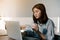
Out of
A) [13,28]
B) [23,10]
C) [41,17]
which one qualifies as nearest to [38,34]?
[41,17]

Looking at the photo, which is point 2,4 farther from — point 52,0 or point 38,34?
point 38,34

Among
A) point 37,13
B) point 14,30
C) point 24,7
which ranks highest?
point 24,7

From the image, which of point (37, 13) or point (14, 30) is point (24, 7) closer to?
point (37, 13)

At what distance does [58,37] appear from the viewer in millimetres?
2057

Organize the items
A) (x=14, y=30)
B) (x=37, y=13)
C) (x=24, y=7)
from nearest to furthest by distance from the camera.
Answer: (x=14, y=30), (x=37, y=13), (x=24, y=7)

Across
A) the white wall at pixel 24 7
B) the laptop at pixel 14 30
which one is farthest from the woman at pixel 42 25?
the white wall at pixel 24 7

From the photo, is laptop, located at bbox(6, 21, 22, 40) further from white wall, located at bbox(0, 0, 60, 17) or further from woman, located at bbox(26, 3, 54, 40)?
white wall, located at bbox(0, 0, 60, 17)

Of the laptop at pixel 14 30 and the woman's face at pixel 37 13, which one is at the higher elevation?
the woman's face at pixel 37 13

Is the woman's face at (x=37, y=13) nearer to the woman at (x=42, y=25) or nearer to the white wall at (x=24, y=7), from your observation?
the woman at (x=42, y=25)

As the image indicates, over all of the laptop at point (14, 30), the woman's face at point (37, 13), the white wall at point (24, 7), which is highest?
the white wall at point (24, 7)

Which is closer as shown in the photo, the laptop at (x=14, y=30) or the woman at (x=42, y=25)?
the laptop at (x=14, y=30)

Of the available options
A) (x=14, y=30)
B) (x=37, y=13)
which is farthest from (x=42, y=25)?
(x=14, y=30)

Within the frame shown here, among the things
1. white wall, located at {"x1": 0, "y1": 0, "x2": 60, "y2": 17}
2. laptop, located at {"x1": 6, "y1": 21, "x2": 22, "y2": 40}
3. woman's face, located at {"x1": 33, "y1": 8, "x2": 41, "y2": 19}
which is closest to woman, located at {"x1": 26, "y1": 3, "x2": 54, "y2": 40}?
woman's face, located at {"x1": 33, "y1": 8, "x2": 41, "y2": 19}

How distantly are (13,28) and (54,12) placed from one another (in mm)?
1858
